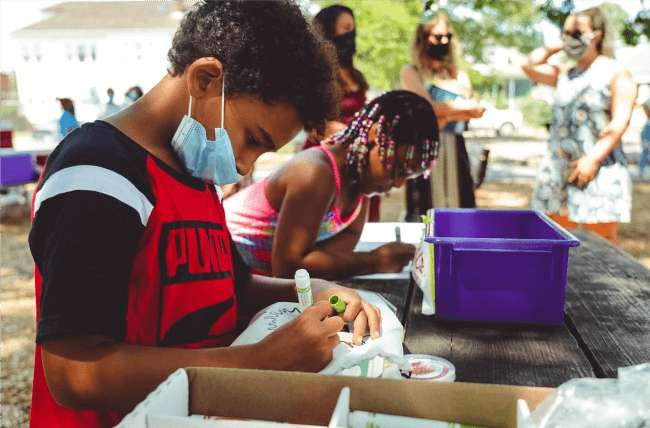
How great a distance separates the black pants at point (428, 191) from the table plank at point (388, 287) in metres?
2.27

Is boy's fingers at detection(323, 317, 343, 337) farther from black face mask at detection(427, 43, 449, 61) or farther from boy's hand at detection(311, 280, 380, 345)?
black face mask at detection(427, 43, 449, 61)

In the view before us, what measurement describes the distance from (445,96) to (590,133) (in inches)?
34.9

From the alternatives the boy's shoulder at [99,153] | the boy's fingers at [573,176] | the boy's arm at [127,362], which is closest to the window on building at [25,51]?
the boy's fingers at [573,176]

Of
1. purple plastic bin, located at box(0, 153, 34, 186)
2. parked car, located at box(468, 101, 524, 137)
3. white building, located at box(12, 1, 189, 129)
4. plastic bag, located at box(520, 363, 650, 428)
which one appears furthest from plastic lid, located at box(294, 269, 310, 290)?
white building, located at box(12, 1, 189, 129)

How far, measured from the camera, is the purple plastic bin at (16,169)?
6.61 meters

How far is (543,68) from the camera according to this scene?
389 cm

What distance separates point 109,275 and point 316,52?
25.0 inches

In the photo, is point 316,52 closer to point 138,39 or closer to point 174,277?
point 174,277

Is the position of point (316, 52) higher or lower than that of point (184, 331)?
higher

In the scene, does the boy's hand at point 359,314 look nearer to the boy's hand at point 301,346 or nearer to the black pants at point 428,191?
the boy's hand at point 301,346

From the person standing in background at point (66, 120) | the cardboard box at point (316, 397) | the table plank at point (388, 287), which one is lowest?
the table plank at point (388, 287)

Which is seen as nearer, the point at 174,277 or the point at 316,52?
the point at 174,277

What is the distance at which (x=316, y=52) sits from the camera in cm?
120

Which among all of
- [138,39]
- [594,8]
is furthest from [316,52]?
[138,39]
